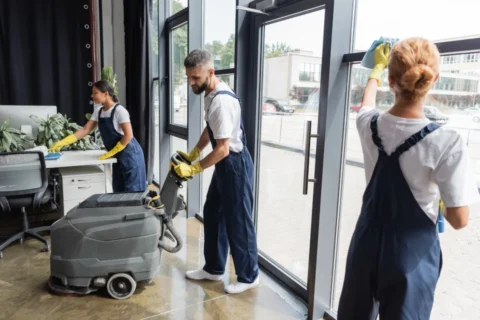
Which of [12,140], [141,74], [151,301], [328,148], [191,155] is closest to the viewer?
[328,148]

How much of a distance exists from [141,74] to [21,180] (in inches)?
82.1

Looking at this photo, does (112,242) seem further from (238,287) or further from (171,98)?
(171,98)

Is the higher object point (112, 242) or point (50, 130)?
point (50, 130)

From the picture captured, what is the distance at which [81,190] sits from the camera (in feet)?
9.80

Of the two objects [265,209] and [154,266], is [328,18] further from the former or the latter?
[154,266]

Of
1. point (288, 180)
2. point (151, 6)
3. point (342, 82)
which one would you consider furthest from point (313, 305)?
point (151, 6)

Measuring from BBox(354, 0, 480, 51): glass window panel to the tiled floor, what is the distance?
4.78 ft

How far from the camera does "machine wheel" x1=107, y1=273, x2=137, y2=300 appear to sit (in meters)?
2.09

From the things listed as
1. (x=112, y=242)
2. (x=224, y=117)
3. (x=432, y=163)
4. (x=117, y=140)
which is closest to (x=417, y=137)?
(x=432, y=163)

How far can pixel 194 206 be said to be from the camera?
352 centimetres

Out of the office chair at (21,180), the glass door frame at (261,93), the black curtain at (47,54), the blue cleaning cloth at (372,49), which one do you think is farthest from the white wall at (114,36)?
the blue cleaning cloth at (372,49)

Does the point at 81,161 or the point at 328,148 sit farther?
the point at 81,161

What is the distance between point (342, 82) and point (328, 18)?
0.30 m

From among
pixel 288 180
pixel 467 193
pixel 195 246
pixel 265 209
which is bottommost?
pixel 195 246
